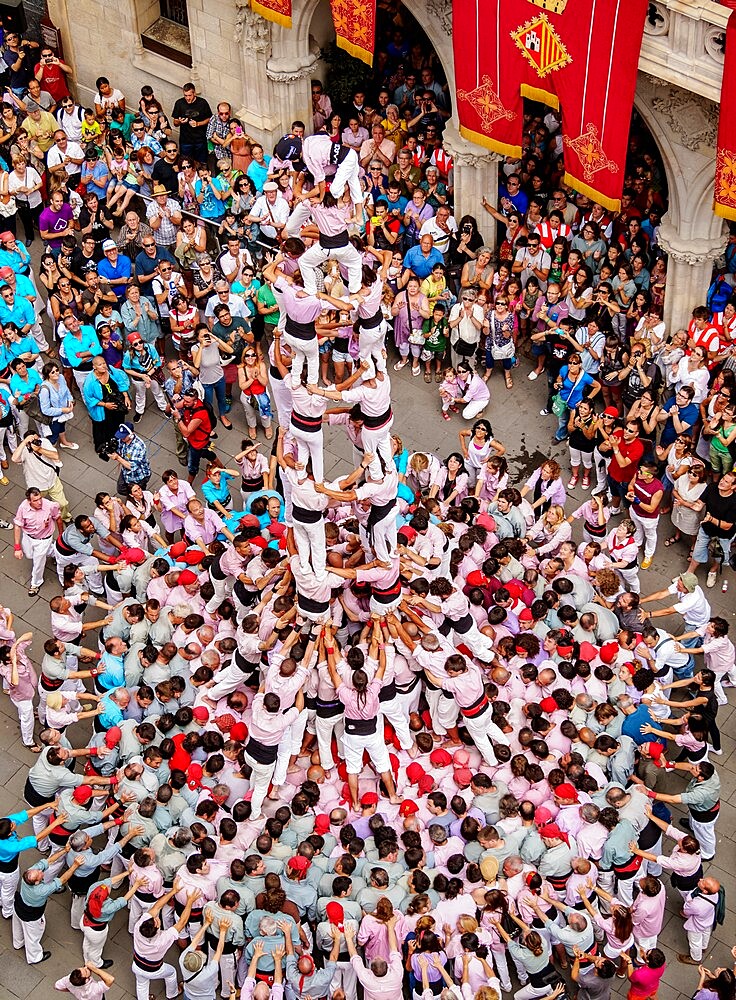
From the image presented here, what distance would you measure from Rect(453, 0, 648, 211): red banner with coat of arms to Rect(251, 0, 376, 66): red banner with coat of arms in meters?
1.71

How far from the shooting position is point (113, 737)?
20.1 metres

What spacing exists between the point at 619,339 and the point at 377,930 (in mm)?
9793

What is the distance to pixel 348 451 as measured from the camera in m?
25.0

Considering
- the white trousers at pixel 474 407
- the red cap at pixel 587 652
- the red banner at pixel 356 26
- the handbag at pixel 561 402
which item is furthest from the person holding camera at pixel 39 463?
the red banner at pixel 356 26

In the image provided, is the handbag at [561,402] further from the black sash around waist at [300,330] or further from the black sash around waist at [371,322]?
the black sash around waist at [300,330]

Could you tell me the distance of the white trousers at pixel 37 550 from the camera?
22.8m

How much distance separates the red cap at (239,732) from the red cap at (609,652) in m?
4.59

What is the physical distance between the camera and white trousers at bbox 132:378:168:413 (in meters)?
25.0

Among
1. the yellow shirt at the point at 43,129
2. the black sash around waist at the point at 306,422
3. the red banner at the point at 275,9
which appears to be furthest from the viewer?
the yellow shirt at the point at 43,129

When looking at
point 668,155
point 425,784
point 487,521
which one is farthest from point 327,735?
point 668,155

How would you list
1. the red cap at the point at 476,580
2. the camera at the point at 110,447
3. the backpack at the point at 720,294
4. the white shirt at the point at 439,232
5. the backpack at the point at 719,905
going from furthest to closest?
the white shirt at the point at 439,232, the backpack at the point at 720,294, the camera at the point at 110,447, the red cap at the point at 476,580, the backpack at the point at 719,905

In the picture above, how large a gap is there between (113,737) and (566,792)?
559 cm

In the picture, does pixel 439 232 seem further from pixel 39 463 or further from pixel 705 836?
pixel 705 836

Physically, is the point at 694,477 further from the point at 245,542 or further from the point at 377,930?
the point at 377,930
